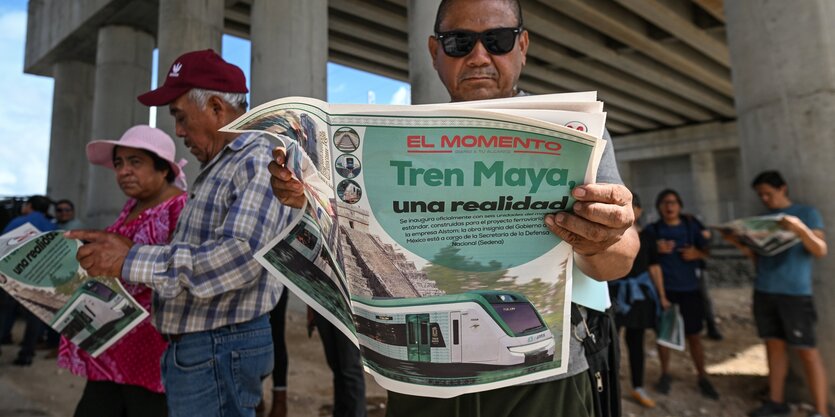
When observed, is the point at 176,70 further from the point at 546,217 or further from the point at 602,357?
the point at 602,357

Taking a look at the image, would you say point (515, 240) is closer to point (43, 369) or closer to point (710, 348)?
point (43, 369)

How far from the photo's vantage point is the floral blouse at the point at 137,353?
1.77 metres

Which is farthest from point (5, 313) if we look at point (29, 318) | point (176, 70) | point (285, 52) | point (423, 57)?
point (423, 57)

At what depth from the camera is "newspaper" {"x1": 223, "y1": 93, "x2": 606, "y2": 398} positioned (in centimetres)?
86

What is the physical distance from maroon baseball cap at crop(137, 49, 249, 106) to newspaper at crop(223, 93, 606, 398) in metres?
0.89

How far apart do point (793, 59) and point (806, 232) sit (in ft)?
5.16

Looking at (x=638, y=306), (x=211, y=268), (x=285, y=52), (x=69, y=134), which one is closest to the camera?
(x=211, y=268)

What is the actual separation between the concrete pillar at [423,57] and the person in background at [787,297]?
146 inches

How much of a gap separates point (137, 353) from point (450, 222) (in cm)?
155

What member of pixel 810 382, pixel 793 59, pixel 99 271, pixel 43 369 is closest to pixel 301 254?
pixel 99 271

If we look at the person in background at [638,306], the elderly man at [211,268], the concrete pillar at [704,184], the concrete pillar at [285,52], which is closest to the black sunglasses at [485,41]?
the elderly man at [211,268]

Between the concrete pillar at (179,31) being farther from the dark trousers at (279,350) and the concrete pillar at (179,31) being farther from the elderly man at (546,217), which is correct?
the elderly man at (546,217)

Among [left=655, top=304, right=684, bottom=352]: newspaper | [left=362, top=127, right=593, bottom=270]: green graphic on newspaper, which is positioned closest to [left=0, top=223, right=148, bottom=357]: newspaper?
[left=362, top=127, right=593, bottom=270]: green graphic on newspaper

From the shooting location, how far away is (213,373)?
5.09ft
